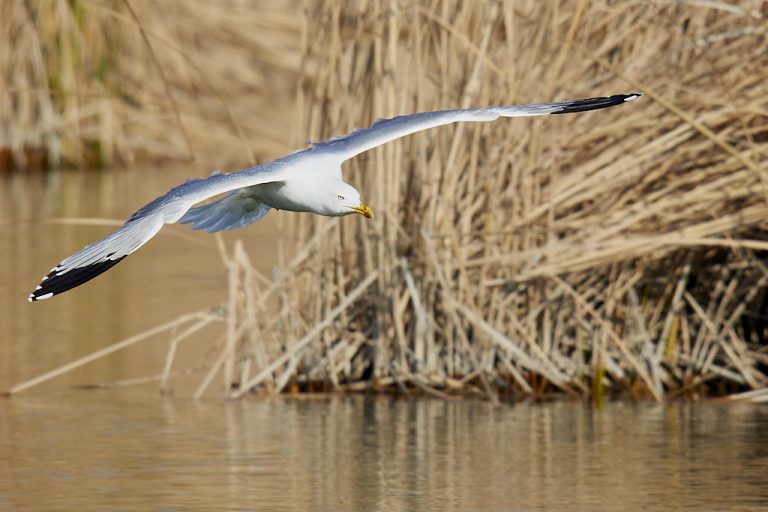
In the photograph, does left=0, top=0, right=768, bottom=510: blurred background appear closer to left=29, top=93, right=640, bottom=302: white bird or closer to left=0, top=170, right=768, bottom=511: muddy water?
left=0, top=170, right=768, bottom=511: muddy water

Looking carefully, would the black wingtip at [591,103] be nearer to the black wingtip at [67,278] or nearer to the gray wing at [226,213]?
the gray wing at [226,213]

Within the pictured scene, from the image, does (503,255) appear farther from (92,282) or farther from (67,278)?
(92,282)

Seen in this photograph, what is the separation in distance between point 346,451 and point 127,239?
1.65 meters

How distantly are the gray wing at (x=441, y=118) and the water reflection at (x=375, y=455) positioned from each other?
1.24m

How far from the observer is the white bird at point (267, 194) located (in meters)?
5.45

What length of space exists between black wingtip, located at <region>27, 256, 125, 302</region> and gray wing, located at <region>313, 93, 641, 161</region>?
1357mm

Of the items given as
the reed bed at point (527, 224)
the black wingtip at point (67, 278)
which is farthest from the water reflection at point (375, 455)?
the black wingtip at point (67, 278)

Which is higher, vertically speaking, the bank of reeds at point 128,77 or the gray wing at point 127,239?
the bank of reeds at point 128,77

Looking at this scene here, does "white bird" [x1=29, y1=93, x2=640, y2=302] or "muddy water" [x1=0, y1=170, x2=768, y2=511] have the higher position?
"white bird" [x1=29, y1=93, x2=640, y2=302]

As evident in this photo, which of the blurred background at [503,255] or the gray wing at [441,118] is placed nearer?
the gray wing at [441,118]

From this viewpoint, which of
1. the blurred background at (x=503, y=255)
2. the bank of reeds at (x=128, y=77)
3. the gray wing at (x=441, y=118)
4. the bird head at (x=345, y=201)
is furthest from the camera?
the bank of reeds at (x=128, y=77)

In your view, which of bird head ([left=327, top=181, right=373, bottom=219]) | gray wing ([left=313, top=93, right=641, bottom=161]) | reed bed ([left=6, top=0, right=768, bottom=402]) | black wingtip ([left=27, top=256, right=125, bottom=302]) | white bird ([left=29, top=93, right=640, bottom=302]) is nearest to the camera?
black wingtip ([left=27, top=256, right=125, bottom=302])

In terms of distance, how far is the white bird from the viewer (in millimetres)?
5453

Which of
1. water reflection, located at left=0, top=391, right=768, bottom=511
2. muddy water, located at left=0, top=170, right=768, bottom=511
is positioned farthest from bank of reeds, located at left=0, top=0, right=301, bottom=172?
water reflection, located at left=0, top=391, right=768, bottom=511
